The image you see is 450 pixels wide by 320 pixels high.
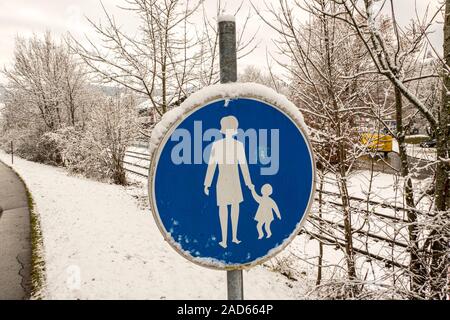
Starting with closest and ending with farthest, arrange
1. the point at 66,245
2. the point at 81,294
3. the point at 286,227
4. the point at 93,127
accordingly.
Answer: the point at 286,227 → the point at 81,294 → the point at 66,245 → the point at 93,127

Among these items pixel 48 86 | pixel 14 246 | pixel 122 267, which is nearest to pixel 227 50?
pixel 122 267

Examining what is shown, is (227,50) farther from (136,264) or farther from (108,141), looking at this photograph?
(108,141)

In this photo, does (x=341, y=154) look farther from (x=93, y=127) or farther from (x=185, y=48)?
→ (x=93, y=127)

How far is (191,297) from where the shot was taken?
17.2ft

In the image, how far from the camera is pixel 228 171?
4.58 ft

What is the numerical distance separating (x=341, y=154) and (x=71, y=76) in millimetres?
26548

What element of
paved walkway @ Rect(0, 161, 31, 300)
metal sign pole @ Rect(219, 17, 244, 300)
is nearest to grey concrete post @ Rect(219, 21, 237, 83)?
metal sign pole @ Rect(219, 17, 244, 300)

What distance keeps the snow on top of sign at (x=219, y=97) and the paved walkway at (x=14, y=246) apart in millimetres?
4959

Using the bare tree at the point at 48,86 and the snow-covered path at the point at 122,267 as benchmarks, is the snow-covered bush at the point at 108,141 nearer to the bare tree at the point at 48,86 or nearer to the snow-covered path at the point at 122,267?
the bare tree at the point at 48,86

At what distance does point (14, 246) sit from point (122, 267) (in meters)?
2.91

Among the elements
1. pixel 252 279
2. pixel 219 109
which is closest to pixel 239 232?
pixel 219 109

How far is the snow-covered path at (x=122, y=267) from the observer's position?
16.9 feet

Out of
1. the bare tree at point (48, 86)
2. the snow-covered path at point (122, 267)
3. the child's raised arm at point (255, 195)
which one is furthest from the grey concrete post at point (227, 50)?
the bare tree at point (48, 86)

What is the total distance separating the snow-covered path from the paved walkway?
1.22 feet
